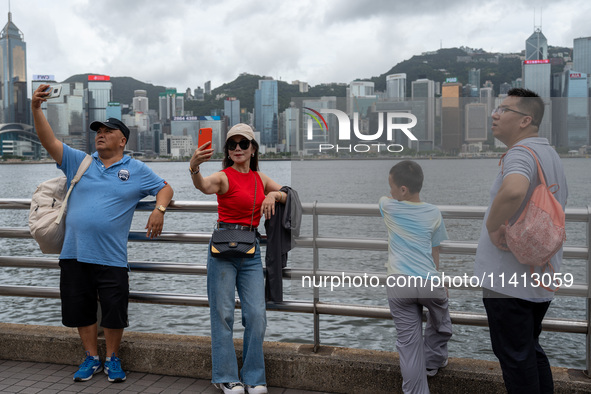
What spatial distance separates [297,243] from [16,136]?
399ft

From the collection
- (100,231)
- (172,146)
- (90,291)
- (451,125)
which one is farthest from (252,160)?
(172,146)

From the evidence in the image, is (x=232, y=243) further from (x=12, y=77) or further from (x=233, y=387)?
(x=12, y=77)

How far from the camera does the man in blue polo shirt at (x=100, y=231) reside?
3973 mm

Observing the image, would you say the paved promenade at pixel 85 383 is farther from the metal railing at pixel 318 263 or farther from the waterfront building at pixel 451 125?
the waterfront building at pixel 451 125

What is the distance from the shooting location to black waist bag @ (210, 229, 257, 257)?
12.0 ft

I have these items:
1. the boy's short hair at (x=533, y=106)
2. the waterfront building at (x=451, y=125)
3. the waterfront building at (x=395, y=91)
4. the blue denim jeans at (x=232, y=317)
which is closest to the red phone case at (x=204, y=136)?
the blue denim jeans at (x=232, y=317)

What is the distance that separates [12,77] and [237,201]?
571ft

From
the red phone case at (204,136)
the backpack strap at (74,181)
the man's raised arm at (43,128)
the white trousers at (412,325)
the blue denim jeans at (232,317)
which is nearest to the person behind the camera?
the white trousers at (412,325)

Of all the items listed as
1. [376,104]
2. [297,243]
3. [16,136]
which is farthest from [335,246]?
[16,136]

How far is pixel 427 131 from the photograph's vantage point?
3461 millimetres

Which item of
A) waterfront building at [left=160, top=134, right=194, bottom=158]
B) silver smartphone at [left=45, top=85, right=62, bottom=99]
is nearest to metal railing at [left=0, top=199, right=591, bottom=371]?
silver smartphone at [left=45, top=85, right=62, bottom=99]

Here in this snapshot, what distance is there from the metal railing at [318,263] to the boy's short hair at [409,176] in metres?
0.31

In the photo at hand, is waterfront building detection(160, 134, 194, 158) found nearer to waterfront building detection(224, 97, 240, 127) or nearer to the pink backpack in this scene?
waterfront building detection(224, 97, 240, 127)

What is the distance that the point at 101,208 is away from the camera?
398cm
